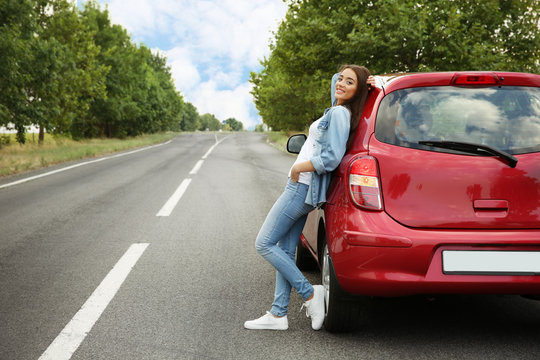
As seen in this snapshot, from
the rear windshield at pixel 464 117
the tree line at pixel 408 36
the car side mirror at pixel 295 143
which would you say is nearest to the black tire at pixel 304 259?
the car side mirror at pixel 295 143

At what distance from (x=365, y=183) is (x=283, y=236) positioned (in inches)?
30.6

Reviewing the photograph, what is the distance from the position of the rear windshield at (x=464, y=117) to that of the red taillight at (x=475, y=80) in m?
0.04

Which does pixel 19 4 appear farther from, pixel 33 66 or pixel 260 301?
pixel 260 301

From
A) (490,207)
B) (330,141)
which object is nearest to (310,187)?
(330,141)

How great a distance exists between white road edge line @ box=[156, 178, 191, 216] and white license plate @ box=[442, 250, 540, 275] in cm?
560

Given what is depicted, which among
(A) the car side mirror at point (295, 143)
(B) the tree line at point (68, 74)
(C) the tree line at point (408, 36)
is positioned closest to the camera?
(A) the car side mirror at point (295, 143)

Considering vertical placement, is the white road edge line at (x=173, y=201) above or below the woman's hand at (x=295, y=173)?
below

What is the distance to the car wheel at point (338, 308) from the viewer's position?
10.3ft

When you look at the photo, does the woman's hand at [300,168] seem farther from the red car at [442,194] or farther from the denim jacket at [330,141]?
the red car at [442,194]

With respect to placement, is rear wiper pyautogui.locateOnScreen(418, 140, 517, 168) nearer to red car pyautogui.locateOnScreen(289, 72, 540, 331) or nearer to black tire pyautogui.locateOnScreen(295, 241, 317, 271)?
red car pyautogui.locateOnScreen(289, 72, 540, 331)

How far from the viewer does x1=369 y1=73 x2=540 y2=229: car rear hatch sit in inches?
113

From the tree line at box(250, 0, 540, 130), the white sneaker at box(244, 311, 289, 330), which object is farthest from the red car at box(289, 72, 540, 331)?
the tree line at box(250, 0, 540, 130)

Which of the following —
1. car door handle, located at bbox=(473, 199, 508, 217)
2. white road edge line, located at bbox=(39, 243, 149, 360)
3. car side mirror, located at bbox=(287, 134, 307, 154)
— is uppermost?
car side mirror, located at bbox=(287, 134, 307, 154)

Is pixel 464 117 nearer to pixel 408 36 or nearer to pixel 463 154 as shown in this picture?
pixel 463 154
